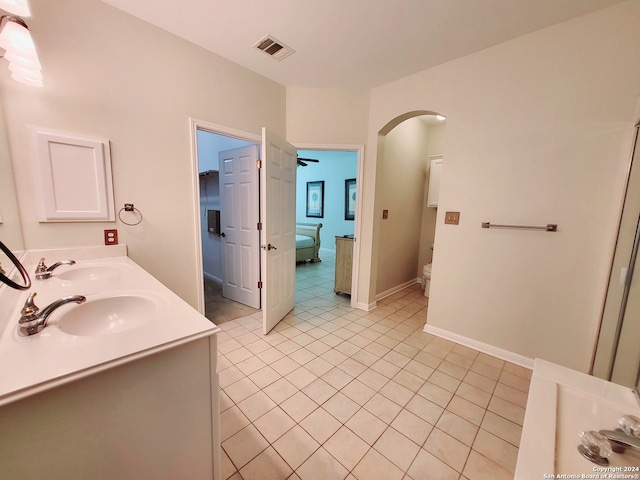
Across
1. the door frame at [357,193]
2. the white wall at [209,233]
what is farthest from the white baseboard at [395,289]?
the white wall at [209,233]

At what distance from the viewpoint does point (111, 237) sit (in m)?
1.81

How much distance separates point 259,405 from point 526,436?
1.44m

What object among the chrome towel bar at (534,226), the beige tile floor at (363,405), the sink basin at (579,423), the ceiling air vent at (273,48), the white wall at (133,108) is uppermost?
the ceiling air vent at (273,48)

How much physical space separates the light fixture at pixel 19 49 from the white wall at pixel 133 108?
0.63ft

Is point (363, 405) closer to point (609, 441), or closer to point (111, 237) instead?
point (609, 441)

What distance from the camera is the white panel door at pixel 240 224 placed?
9.31ft

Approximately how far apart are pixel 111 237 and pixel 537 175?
3263 mm

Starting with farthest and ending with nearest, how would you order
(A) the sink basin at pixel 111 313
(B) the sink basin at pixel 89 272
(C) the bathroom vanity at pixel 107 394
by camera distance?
(B) the sink basin at pixel 89 272, (A) the sink basin at pixel 111 313, (C) the bathroom vanity at pixel 107 394

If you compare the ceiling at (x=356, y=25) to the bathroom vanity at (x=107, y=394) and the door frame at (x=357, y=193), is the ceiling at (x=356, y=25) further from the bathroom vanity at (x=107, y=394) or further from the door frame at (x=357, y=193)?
the bathroom vanity at (x=107, y=394)

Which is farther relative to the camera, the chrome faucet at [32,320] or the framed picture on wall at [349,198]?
the framed picture on wall at [349,198]

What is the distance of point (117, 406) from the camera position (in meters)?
0.67

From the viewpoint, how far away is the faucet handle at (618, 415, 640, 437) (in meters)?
0.67

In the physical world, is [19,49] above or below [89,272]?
above

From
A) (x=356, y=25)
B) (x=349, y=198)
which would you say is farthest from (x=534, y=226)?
(x=349, y=198)
